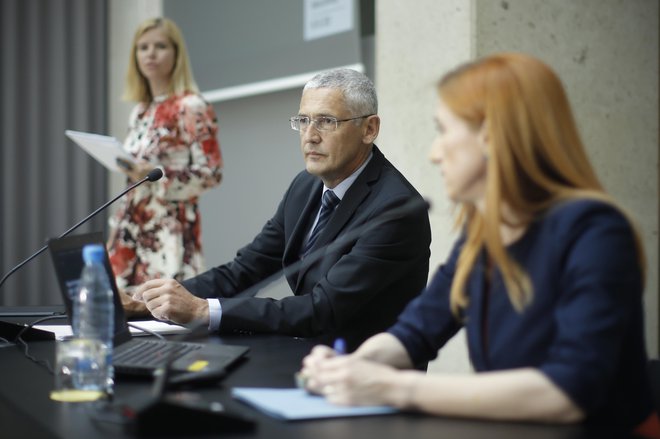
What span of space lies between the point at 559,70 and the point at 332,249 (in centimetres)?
178

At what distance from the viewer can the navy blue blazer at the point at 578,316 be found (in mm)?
1016

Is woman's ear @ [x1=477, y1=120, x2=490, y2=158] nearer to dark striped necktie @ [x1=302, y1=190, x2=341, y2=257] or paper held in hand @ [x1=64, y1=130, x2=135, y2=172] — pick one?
dark striped necktie @ [x1=302, y1=190, x2=341, y2=257]

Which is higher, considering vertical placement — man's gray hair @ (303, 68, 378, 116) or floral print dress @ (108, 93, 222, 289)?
man's gray hair @ (303, 68, 378, 116)

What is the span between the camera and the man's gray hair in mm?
2104

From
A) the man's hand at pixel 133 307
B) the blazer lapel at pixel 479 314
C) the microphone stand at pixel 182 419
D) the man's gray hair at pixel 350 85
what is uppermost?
the man's gray hair at pixel 350 85

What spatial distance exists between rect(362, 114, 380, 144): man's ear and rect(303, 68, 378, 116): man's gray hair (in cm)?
2

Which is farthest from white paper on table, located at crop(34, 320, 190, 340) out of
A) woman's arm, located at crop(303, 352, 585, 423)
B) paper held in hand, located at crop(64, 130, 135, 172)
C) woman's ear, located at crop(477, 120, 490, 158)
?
paper held in hand, located at crop(64, 130, 135, 172)

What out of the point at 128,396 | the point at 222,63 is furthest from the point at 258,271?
the point at 222,63

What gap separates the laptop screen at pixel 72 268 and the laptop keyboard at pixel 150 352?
50mm

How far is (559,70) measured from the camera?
3.33 m

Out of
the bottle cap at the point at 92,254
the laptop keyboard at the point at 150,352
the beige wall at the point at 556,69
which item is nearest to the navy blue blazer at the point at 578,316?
the laptop keyboard at the point at 150,352

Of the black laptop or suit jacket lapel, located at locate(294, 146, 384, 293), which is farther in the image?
suit jacket lapel, located at locate(294, 146, 384, 293)

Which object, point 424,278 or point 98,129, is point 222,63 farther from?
point 424,278

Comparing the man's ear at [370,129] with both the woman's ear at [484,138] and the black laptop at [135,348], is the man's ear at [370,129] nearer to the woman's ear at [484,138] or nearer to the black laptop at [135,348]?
the black laptop at [135,348]
